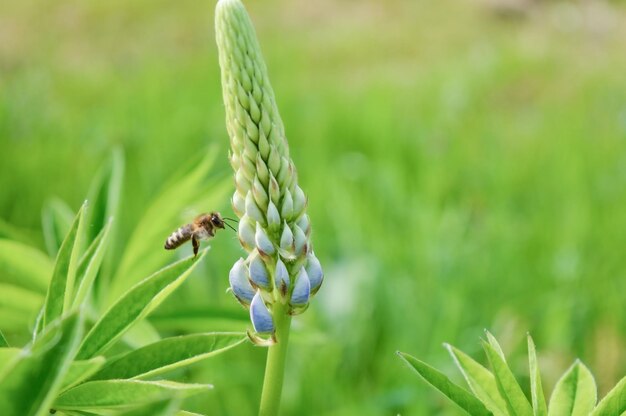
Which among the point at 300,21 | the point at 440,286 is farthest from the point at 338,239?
the point at 300,21

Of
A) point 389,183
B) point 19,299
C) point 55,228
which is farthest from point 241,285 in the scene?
point 389,183

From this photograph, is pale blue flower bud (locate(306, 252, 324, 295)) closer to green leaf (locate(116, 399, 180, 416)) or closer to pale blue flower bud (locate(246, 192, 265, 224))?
pale blue flower bud (locate(246, 192, 265, 224))

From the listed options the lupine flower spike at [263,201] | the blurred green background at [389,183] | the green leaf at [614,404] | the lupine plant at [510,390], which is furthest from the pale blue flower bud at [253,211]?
the blurred green background at [389,183]

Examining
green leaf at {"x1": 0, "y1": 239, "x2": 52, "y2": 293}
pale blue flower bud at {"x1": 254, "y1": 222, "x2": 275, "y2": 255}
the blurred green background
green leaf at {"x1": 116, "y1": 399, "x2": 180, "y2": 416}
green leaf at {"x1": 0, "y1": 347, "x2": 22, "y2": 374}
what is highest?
the blurred green background

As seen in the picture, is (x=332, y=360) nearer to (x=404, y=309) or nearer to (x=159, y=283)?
(x=404, y=309)

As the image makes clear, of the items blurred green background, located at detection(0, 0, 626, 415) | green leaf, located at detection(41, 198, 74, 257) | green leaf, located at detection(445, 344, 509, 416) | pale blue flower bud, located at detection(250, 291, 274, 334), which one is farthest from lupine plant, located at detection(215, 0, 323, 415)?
green leaf, located at detection(41, 198, 74, 257)

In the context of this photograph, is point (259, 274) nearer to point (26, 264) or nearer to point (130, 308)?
point (130, 308)

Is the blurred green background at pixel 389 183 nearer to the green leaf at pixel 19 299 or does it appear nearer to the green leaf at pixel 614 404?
the green leaf at pixel 19 299
